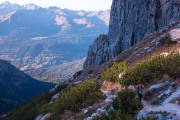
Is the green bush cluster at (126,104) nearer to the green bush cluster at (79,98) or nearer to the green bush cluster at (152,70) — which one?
the green bush cluster at (152,70)

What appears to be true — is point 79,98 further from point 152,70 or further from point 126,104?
point 126,104

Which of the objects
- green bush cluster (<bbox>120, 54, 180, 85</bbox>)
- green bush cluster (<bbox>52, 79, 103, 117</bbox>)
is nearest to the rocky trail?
green bush cluster (<bbox>120, 54, 180, 85</bbox>)

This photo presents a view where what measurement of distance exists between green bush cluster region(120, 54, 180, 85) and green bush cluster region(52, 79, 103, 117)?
319 cm

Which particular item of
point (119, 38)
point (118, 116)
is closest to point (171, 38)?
point (118, 116)

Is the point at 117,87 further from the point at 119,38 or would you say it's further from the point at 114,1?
the point at 114,1

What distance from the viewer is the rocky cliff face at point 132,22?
72400 mm

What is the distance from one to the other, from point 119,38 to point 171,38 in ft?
234

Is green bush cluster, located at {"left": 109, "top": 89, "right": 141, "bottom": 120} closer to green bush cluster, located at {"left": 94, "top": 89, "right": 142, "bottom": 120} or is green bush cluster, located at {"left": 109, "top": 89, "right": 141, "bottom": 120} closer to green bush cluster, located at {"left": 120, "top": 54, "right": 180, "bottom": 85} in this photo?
green bush cluster, located at {"left": 94, "top": 89, "right": 142, "bottom": 120}

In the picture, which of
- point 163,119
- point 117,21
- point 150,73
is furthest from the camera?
point 117,21

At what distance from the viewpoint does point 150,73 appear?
27.3 meters

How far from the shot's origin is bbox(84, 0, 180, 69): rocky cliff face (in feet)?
238

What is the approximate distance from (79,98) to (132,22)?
6852cm

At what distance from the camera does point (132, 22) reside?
96000mm

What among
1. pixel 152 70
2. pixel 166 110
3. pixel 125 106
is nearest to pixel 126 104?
pixel 125 106
